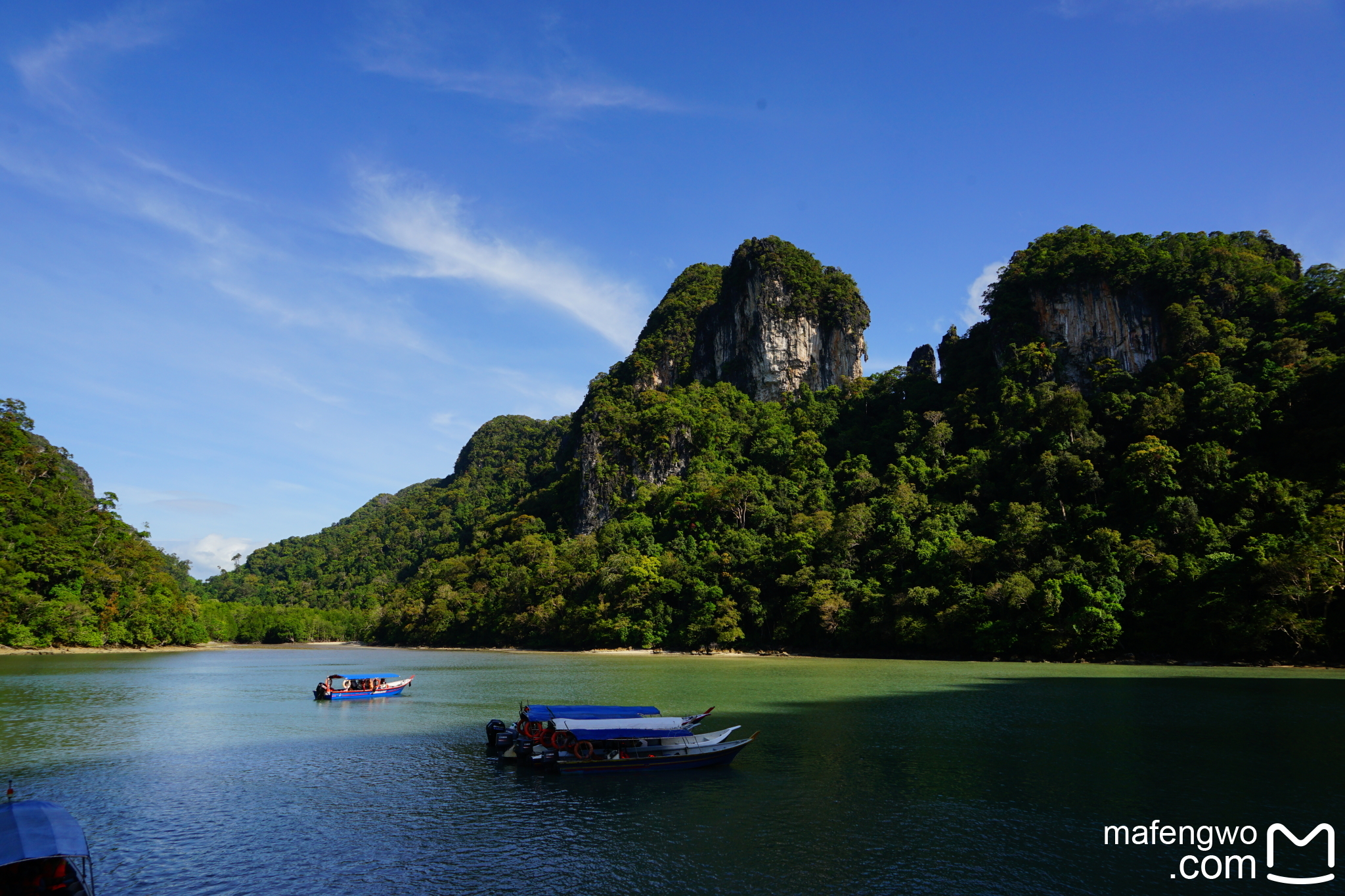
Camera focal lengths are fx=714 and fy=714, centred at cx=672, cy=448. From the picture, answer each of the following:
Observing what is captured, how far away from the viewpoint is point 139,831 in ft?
56.0

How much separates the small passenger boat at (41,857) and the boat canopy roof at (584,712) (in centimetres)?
1459

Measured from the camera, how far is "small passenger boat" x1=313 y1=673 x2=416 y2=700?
42.0 m

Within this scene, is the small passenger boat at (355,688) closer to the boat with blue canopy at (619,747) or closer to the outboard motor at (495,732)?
the outboard motor at (495,732)

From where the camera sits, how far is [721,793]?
2009 cm

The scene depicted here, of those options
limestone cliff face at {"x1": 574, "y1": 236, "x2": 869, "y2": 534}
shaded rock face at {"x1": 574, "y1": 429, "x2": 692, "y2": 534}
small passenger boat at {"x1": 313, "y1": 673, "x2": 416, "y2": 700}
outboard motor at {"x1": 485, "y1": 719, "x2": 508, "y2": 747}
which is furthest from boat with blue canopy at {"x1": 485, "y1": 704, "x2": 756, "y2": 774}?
limestone cliff face at {"x1": 574, "y1": 236, "x2": 869, "y2": 534}

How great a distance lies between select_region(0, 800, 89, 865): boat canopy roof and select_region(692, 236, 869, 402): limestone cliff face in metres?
125

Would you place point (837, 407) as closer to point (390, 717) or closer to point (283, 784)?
point (390, 717)

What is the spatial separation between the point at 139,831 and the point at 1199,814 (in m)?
25.3

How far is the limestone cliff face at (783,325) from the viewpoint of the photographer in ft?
439

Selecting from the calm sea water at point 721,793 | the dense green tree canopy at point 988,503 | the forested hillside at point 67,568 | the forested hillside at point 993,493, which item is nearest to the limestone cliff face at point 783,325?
the forested hillside at point 993,493

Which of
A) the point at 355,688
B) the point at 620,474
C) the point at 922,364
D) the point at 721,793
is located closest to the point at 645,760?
the point at 721,793

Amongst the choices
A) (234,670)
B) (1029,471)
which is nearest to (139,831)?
(234,670)

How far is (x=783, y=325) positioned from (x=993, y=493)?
60.7m

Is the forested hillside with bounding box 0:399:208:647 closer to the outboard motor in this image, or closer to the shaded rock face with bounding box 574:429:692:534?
the shaded rock face with bounding box 574:429:692:534
